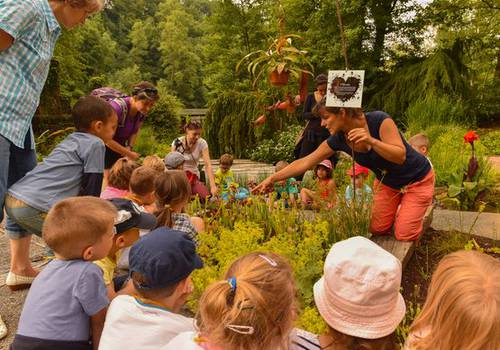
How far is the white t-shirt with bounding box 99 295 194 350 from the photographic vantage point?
4.59 feet

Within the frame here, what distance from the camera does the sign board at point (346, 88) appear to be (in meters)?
2.46

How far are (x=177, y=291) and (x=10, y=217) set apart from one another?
1.35 metres

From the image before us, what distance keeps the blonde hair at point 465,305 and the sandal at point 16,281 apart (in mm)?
2328

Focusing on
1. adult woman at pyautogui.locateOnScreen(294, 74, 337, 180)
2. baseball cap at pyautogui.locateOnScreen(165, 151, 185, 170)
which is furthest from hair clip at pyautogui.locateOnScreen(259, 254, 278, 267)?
adult woman at pyautogui.locateOnScreen(294, 74, 337, 180)

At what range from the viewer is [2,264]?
304 cm

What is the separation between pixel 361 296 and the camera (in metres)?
1.21

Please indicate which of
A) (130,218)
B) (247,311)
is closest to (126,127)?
(130,218)

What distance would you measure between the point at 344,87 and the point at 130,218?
59.7 inches

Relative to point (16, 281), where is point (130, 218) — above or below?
above

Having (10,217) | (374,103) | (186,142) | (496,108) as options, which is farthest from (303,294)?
(496,108)

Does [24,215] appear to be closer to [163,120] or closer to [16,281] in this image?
[16,281]

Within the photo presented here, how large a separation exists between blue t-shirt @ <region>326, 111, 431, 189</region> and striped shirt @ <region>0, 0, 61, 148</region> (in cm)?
210

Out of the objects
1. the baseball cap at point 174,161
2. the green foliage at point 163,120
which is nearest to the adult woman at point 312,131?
the baseball cap at point 174,161

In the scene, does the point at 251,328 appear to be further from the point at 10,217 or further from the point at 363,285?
the point at 10,217
